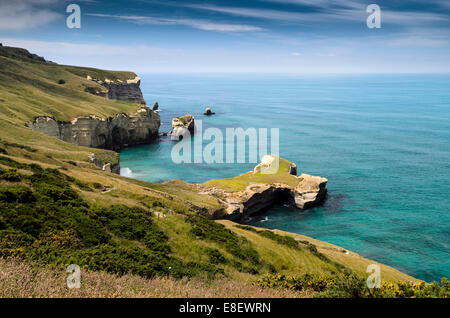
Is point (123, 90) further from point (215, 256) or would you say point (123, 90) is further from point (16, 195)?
point (215, 256)

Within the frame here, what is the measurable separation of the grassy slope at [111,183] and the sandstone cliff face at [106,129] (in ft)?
10.0

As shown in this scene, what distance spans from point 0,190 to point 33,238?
6.60m

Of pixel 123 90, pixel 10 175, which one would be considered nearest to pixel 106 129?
pixel 123 90

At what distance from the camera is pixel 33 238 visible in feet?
63.1

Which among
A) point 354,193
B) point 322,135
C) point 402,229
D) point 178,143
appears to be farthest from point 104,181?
point 322,135

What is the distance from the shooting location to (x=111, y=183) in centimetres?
3909

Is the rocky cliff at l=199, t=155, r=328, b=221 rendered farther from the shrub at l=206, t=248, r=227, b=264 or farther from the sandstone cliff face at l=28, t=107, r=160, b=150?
the sandstone cliff face at l=28, t=107, r=160, b=150

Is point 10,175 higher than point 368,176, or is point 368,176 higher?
point 10,175

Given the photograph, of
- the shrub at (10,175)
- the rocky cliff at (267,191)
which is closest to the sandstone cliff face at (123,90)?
the rocky cliff at (267,191)

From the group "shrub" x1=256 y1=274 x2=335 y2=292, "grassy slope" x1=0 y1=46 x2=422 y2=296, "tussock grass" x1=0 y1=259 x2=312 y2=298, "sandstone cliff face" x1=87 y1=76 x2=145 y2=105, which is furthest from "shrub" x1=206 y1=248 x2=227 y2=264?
"sandstone cliff face" x1=87 y1=76 x2=145 y2=105

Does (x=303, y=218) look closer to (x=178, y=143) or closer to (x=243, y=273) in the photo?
(x=243, y=273)

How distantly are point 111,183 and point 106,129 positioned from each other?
6710 centimetres

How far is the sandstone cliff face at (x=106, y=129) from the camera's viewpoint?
8085 centimetres

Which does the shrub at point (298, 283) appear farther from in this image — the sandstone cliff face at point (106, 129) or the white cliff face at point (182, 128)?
the white cliff face at point (182, 128)
